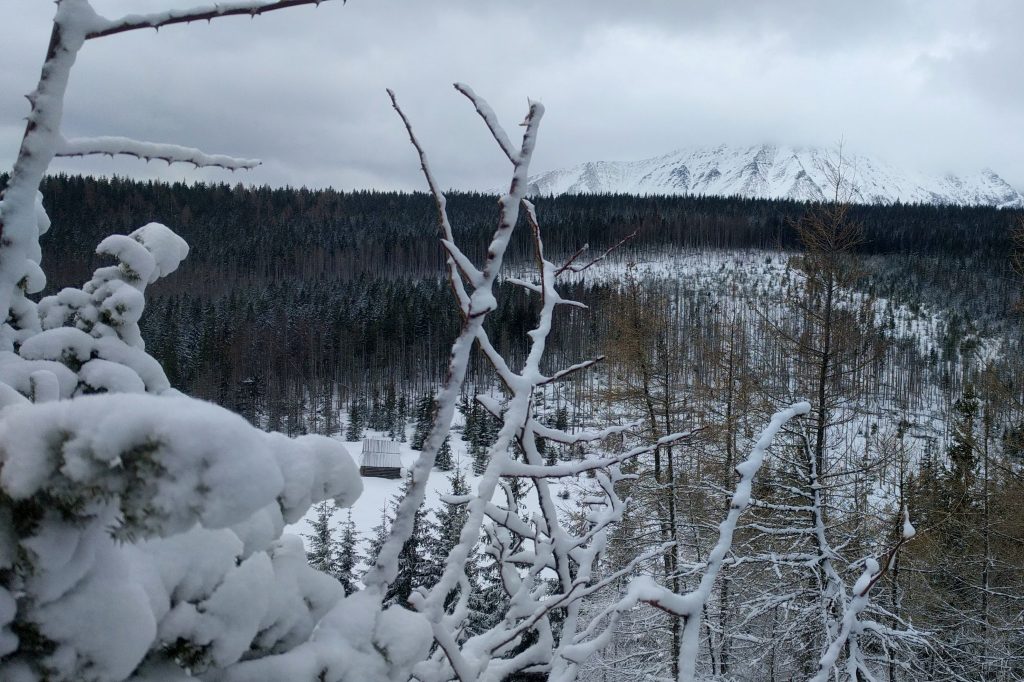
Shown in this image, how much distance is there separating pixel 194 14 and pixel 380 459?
3563 centimetres

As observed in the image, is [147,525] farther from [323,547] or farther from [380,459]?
[380,459]

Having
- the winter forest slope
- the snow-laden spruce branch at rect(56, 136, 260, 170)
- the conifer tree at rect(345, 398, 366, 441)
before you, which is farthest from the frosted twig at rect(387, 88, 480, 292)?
the conifer tree at rect(345, 398, 366, 441)

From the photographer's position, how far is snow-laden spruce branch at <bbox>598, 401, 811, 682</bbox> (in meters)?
1.18

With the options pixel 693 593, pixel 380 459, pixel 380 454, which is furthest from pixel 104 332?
pixel 380 454

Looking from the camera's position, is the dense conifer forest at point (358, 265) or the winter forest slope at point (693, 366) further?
the dense conifer forest at point (358, 265)

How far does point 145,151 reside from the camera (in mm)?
1110

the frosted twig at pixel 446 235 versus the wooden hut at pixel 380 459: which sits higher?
the frosted twig at pixel 446 235

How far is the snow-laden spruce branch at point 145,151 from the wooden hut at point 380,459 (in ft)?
112

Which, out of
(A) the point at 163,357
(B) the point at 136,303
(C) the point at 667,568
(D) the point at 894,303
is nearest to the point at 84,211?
(A) the point at 163,357

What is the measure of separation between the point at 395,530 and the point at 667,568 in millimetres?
12445

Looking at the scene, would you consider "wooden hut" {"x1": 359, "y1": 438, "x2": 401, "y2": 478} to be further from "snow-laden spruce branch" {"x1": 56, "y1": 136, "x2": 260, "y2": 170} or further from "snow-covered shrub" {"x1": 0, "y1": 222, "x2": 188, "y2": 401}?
"snow-laden spruce branch" {"x1": 56, "y1": 136, "x2": 260, "y2": 170}

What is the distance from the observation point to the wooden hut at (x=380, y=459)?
34719 mm

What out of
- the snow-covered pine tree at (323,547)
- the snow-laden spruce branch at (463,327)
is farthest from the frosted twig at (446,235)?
the snow-covered pine tree at (323,547)

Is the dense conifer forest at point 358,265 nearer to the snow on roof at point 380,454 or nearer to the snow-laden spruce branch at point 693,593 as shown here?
the snow on roof at point 380,454
